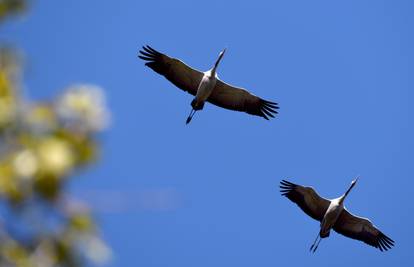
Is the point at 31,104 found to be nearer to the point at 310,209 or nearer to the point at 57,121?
the point at 57,121

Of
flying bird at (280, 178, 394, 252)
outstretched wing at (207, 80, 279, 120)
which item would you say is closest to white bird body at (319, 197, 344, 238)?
flying bird at (280, 178, 394, 252)

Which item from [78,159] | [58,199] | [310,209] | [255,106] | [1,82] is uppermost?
[255,106]

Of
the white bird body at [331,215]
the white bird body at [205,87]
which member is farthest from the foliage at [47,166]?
the white bird body at [331,215]

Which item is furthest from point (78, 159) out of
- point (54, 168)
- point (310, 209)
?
point (310, 209)

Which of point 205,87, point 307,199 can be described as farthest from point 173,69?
point 307,199

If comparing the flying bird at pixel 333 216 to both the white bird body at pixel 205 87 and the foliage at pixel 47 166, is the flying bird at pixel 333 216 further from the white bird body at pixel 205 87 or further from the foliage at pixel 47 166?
the foliage at pixel 47 166

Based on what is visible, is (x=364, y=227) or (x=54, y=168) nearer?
(x=54, y=168)

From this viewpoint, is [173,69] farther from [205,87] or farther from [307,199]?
[307,199]

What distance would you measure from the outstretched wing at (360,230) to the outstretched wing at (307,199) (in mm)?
681

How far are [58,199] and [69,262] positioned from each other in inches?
12.3

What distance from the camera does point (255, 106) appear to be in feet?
66.8

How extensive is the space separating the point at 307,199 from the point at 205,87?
5.08 m

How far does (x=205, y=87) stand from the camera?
730 inches

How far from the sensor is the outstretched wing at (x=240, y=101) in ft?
64.8
